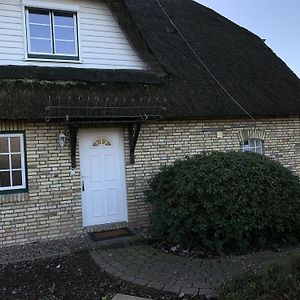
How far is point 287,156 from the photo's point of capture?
11586 mm

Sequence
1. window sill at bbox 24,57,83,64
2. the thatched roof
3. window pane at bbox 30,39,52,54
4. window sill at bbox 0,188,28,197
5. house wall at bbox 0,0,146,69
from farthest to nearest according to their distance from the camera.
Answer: window pane at bbox 30,39,52,54, window sill at bbox 24,57,83,64, house wall at bbox 0,0,146,69, the thatched roof, window sill at bbox 0,188,28,197

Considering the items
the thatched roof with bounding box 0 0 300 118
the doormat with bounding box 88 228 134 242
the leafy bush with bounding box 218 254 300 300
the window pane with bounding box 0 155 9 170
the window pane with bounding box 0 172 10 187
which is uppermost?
the thatched roof with bounding box 0 0 300 118

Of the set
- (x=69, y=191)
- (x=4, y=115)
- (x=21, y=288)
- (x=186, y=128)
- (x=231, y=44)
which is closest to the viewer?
(x=21, y=288)

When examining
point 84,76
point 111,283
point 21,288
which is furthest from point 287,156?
point 21,288

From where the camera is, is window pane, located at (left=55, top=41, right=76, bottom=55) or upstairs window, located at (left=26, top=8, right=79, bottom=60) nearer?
upstairs window, located at (left=26, top=8, right=79, bottom=60)

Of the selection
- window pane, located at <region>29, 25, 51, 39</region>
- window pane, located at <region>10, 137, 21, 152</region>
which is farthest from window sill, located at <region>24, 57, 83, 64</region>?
window pane, located at <region>10, 137, 21, 152</region>

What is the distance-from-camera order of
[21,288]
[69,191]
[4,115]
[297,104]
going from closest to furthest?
[21,288] < [4,115] < [69,191] < [297,104]

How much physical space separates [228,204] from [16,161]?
4592mm

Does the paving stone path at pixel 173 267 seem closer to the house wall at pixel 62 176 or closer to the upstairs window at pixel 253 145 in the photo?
the house wall at pixel 62 176

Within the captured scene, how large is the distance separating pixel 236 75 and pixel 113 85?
4.55m

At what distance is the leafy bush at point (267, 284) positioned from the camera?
13.7 ft

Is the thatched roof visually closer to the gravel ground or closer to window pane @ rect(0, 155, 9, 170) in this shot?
window pane @ rect(0, 155, 9, 170)

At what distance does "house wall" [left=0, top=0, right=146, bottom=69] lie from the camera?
8.24m

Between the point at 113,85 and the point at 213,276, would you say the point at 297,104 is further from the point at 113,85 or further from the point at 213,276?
the point at 213,276
